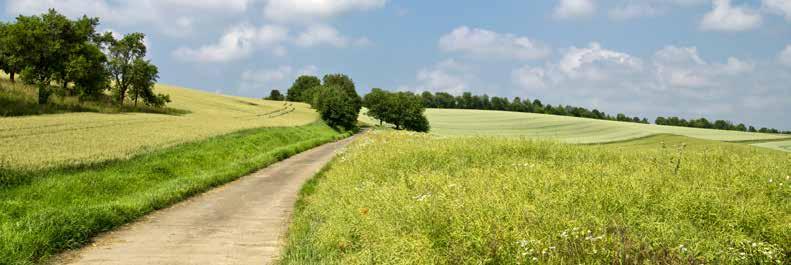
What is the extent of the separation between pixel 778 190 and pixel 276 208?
11198 millimetres

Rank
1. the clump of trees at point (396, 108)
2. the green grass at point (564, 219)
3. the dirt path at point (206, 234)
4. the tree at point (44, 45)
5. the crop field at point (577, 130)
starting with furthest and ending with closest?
the clump of trees at point (396, 108)
the crop field at point (577, 130)
the tree at point (44, 45)
the dirt path at point (206, 234)
the green grass at point (564, 219)

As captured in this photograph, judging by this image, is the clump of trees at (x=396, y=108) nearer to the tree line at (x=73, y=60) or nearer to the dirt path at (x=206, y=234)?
the tree line at (x=73, y=60)

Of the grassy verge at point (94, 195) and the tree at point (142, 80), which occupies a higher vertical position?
the tree at point (142, 80)

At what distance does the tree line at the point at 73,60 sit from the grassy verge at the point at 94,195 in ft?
104

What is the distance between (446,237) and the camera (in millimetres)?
7426

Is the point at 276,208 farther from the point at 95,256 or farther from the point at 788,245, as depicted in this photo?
the point at 788,245

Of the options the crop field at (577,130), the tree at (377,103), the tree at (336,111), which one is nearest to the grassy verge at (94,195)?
the crop field at (577,130)

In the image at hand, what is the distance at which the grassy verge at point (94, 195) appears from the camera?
388 inches

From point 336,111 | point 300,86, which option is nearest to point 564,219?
point 336,111

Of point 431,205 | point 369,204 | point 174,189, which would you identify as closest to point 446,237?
point 431,205

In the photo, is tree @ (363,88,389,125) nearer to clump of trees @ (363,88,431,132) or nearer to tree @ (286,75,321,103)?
clump of trees @ (363,88,431,132)

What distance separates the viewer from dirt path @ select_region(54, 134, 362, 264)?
9.54 m

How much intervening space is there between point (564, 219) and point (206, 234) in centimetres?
743

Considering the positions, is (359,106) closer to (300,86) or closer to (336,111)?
(336,111)
